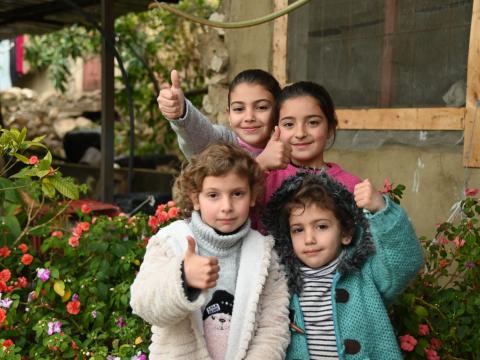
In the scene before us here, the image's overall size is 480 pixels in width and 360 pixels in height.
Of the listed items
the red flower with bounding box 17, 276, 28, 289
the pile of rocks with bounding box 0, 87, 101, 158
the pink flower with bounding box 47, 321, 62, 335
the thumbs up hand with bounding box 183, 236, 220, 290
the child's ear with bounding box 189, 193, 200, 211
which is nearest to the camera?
the thumbs up hand with bounding box 183, 236, 220, 290

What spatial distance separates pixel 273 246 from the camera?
2047 millimetres

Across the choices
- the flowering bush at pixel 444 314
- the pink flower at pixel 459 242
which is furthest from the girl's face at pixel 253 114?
the pink flower at pixel 459 242

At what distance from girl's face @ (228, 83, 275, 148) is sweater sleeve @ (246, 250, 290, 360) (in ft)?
1.70

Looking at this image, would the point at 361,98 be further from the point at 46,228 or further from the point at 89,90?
the point at 89,90

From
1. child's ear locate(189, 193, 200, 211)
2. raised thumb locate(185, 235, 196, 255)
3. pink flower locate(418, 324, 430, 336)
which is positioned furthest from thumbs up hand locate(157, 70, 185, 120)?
pink flower locate(418, 324, 430, 336)

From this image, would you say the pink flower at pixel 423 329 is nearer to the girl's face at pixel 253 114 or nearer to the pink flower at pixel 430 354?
the pink flower at pixel 430 354

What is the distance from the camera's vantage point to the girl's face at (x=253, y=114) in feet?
7.73

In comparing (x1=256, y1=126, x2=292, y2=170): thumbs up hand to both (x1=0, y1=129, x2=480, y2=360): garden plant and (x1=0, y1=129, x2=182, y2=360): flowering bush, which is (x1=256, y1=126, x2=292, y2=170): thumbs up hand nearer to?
(x1=0, y1=129, x2=480, y2=360): garden plant

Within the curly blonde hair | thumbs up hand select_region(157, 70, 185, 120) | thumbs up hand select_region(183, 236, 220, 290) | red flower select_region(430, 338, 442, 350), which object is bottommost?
red flower select_region(430, 338, 442, 350)

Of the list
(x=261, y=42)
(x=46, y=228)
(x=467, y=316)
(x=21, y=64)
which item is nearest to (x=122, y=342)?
(x=46, y=228)

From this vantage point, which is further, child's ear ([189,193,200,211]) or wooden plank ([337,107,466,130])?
wooden plank ([337,107,466,130])

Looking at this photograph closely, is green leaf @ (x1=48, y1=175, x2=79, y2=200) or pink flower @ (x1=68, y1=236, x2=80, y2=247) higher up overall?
green leaf @ (x1=48, y1=175, x2=79, y2=200)

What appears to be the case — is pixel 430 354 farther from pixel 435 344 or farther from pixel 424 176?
pixel 424 176

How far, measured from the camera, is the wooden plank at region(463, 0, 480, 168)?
3254 millimetres
